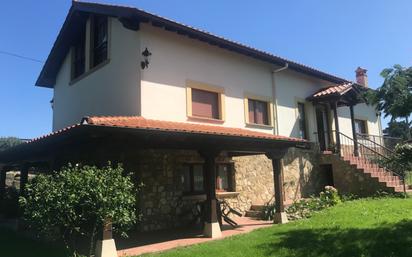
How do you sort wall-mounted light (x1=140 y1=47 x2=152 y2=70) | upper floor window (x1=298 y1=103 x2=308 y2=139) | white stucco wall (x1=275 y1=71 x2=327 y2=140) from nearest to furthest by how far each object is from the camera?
1. wall-mounted light (x1=140 y1=47 x2=152 y2=70)
2. white stucco wall (x1=275 y1=71 x2=327 y2=140)
3. upper floor window (x1=298 y1=103 x2=308 y2=139)

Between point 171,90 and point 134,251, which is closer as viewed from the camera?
point 134,251

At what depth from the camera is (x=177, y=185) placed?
13008 millimetres

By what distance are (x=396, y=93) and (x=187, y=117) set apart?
6833 mm

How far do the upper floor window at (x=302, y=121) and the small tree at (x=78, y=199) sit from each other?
12075 millimetres

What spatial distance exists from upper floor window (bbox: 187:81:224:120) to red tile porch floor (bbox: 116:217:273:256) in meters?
3.91

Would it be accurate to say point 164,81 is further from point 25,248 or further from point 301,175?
point 301,175

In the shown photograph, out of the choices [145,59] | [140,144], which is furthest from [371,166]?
[140,144]

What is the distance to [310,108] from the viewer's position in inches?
754

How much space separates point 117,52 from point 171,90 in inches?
91.3

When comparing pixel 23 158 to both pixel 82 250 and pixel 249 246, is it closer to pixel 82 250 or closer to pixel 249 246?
pixel 82 250

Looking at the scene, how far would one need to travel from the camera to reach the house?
10852mm

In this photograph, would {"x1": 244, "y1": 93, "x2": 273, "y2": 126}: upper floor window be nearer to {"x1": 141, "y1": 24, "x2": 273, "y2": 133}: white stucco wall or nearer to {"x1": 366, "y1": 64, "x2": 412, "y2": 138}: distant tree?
{"x1": 141, "y1": 24, "x2": 273, "y2": 133}: white stucco wall

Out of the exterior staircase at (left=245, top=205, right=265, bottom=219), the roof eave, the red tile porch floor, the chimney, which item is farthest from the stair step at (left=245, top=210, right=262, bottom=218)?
the chimney

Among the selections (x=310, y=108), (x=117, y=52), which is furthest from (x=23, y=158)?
(x=310, y=108)
